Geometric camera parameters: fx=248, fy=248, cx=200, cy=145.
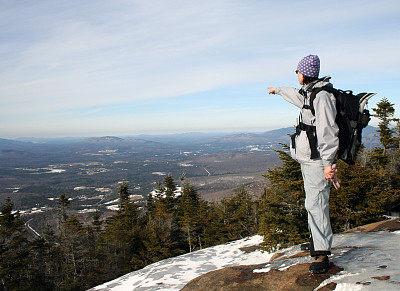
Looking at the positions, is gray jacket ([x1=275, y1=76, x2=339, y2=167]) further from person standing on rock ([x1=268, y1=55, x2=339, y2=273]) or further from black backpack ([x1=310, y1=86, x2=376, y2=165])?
black backpack ([x1=310, y1=86, x2=376, y2=165])

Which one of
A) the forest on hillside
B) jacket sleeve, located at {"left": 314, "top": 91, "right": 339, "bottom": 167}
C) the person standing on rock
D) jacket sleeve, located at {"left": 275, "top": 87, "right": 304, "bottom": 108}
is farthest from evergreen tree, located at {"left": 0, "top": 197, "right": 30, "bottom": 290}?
jacket sleeve, located at {"left": 314, "top": 91, "right": 339, "bottom": 167}

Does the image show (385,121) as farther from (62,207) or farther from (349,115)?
(62,207)

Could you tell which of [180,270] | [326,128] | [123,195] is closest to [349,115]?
[326,128]

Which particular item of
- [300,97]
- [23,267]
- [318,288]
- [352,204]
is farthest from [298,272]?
[23,267]

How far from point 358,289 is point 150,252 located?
3258 cm

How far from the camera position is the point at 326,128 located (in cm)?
391

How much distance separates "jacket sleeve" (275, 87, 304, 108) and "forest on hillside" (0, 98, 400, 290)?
9099 mm

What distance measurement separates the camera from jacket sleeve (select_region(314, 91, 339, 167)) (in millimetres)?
3859

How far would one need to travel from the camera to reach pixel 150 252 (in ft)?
107

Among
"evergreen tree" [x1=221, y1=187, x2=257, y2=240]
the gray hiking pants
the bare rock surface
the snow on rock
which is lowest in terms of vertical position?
"evergreen tree" [x1=221, y1=187, x2=257, y2=240]

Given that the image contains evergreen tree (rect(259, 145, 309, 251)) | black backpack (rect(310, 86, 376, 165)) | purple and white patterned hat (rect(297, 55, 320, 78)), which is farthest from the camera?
evergreen tree (rect(259, 145, 309, 251))

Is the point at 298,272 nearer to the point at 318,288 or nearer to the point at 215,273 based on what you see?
the point at 318,288

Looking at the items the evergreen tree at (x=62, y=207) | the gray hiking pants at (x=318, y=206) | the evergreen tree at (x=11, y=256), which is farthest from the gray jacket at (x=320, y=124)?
the evergreen tree at (x=62, y=207)

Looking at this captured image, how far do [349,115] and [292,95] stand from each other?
3.42 ft
